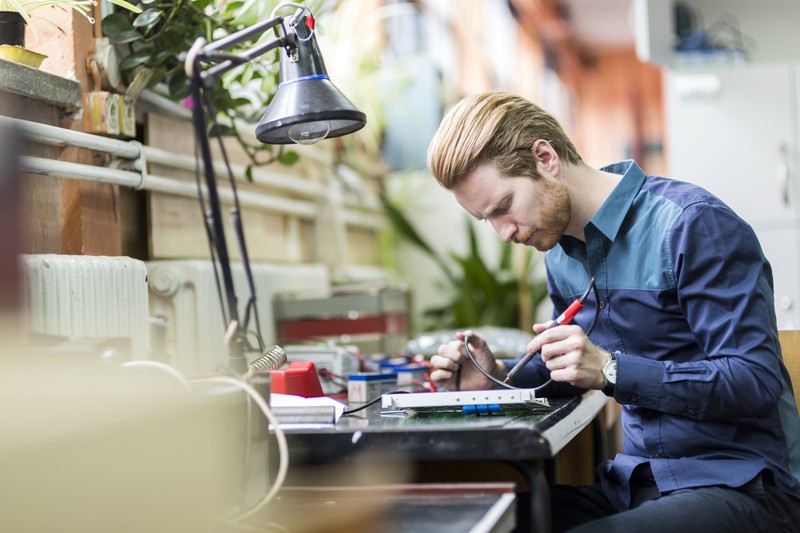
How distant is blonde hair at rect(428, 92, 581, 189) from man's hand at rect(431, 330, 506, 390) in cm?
30

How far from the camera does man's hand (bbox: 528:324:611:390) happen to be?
4.41 ft

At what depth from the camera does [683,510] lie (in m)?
1.25

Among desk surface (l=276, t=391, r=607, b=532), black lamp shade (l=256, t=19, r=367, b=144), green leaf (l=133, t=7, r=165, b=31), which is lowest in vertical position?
desk surface (l=276, t=391, r=607, b=532)

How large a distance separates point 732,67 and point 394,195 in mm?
1544

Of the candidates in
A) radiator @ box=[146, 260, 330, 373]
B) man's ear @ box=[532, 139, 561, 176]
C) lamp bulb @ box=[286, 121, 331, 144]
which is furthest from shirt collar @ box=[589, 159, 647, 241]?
radiator @ box=[146, 260, 330, 373]

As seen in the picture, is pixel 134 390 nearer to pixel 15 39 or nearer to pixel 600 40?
pixel 15 39

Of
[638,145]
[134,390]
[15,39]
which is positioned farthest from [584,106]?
[134,390]

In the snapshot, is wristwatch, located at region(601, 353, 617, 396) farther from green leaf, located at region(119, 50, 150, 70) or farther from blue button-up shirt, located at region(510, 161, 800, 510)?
green leaf, located at region(119, 50, 150, 70)

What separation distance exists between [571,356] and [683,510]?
0.26 meters

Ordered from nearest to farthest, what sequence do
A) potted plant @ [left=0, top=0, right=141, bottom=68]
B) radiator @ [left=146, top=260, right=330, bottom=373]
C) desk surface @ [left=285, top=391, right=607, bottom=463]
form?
desk surface @ [left=285, top=391, right=607, bottom=463] → potted plant @ [left=0, top=0, right=141, bottom=68] → radiator @ [left=146, top=260, right=330, bottom=373]

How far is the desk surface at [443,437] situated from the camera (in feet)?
3.79

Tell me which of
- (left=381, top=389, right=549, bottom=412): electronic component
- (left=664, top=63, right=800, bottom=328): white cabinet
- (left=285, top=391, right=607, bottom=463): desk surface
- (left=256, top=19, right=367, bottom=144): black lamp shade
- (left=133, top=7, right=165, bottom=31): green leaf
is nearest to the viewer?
(left=285, top=391, right=607, bottom=463): desk surface

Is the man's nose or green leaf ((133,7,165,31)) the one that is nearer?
the man's nose

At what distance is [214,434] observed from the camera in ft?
3.31
